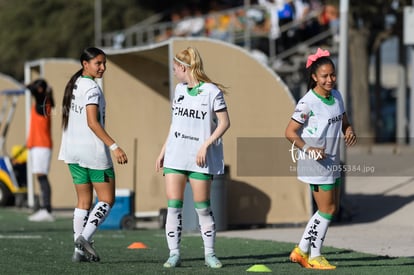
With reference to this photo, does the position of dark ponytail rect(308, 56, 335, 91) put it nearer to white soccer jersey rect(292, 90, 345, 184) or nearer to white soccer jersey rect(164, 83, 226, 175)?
white soccer jersey rect(292, 90, 345, 184)

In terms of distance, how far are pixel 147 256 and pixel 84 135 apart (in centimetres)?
163

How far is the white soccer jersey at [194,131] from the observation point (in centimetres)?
986

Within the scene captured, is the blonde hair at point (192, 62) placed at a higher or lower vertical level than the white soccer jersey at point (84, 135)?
Result: higher

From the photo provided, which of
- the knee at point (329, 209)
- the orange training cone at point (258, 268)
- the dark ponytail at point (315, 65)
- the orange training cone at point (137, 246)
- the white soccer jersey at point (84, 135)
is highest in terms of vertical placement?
the dark ponytail at point (315, 65)

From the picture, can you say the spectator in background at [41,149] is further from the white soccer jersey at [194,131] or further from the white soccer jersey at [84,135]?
the white soccer jersey at [194,131]

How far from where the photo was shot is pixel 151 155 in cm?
1855

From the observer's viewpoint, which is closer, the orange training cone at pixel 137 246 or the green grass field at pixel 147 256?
the green grass field at pixel 147 256

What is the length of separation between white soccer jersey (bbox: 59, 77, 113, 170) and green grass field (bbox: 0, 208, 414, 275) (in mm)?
960

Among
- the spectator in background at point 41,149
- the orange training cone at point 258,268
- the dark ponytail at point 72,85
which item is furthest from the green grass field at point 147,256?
the spectator in background at point 41,149

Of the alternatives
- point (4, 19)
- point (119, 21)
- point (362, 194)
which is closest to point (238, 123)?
point (362, 194)

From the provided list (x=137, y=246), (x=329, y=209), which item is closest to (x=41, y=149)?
(x=137, y=246)

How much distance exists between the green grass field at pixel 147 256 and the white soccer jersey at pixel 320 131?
865 millimetres

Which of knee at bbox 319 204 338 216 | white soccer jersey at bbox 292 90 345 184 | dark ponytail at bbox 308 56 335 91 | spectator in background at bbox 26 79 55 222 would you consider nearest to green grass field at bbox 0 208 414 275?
knee at bbox 319 204 338 216

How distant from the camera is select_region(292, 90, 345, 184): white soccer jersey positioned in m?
10.1
